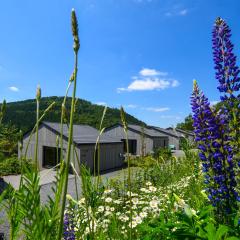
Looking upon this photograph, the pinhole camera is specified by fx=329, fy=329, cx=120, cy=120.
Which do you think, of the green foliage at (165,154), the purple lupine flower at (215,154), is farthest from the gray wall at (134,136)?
the purple lupine flower at (215,154)

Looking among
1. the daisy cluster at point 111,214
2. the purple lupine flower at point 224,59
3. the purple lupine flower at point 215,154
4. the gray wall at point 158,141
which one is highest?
the gray wall at point 158,141

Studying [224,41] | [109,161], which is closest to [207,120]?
[224,41]

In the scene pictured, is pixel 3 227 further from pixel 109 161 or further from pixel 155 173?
pixel 109 161

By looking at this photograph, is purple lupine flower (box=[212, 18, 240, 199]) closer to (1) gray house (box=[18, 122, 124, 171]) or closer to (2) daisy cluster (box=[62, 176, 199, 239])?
(2) daisy cluster (box=[62, 176, 199, 239])

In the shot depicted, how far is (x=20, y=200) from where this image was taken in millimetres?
1486

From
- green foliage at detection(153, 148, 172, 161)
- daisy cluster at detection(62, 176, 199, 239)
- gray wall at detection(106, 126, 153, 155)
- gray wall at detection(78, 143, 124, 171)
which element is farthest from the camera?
gray wall at detection(106, 126, 153, 155)

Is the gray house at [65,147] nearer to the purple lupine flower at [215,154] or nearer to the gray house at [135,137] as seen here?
the gray house at [135,137]

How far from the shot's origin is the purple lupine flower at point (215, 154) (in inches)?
123

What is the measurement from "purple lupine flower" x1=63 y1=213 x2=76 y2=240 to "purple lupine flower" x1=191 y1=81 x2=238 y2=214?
138 centimetres

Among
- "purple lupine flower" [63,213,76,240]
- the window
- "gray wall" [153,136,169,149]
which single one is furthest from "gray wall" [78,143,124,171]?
Answer: "purple lupine flower" [63,213,76,240]

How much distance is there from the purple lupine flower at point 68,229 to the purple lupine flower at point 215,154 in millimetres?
1375

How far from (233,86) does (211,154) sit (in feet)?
2.32

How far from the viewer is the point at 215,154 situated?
3.19 metres

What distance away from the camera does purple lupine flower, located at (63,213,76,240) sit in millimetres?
2984
